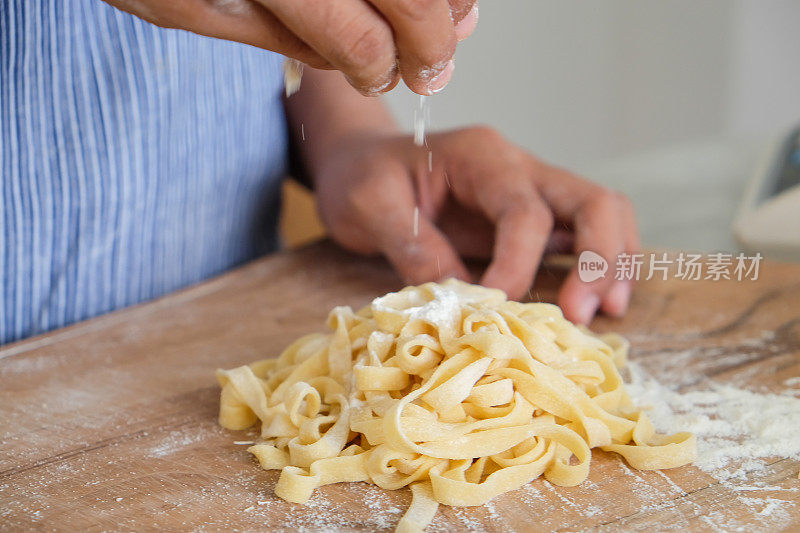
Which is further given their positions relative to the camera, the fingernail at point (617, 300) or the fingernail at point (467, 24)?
the fingernail at point (617, 300)

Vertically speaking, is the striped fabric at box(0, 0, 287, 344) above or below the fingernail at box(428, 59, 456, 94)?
below

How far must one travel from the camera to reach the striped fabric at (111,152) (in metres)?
1.33

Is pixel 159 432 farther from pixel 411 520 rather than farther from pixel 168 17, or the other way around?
pixel 168 17

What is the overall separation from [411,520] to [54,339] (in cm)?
79

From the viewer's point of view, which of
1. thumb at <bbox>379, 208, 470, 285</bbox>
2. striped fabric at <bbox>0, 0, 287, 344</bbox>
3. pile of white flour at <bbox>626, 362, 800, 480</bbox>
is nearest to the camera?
pile of white flour at <bbox>626, 362, 800, 480</bbox>

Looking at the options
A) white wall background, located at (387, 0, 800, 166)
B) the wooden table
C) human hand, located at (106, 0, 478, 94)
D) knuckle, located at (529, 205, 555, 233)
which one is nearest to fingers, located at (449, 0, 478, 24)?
human hand, located at (106, 0, 478, 94)

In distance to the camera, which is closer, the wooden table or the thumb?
the wooden table

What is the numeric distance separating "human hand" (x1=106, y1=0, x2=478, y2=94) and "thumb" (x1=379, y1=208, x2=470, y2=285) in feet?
2.11

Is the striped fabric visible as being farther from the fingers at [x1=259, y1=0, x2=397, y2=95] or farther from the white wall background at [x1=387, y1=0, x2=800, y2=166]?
the white wall background at [x1=387, y1=0, x2=800, y2=166]

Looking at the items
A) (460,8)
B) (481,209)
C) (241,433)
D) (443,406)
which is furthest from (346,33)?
(481,209)

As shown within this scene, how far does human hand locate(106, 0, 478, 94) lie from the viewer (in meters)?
0.73

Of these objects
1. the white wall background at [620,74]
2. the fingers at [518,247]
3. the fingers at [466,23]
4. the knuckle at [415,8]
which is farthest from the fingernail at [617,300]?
the white wall background at [620,74]

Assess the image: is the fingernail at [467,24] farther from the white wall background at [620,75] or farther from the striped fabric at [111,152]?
the white wall background at [620,75]

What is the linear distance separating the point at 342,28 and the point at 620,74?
3.76m
